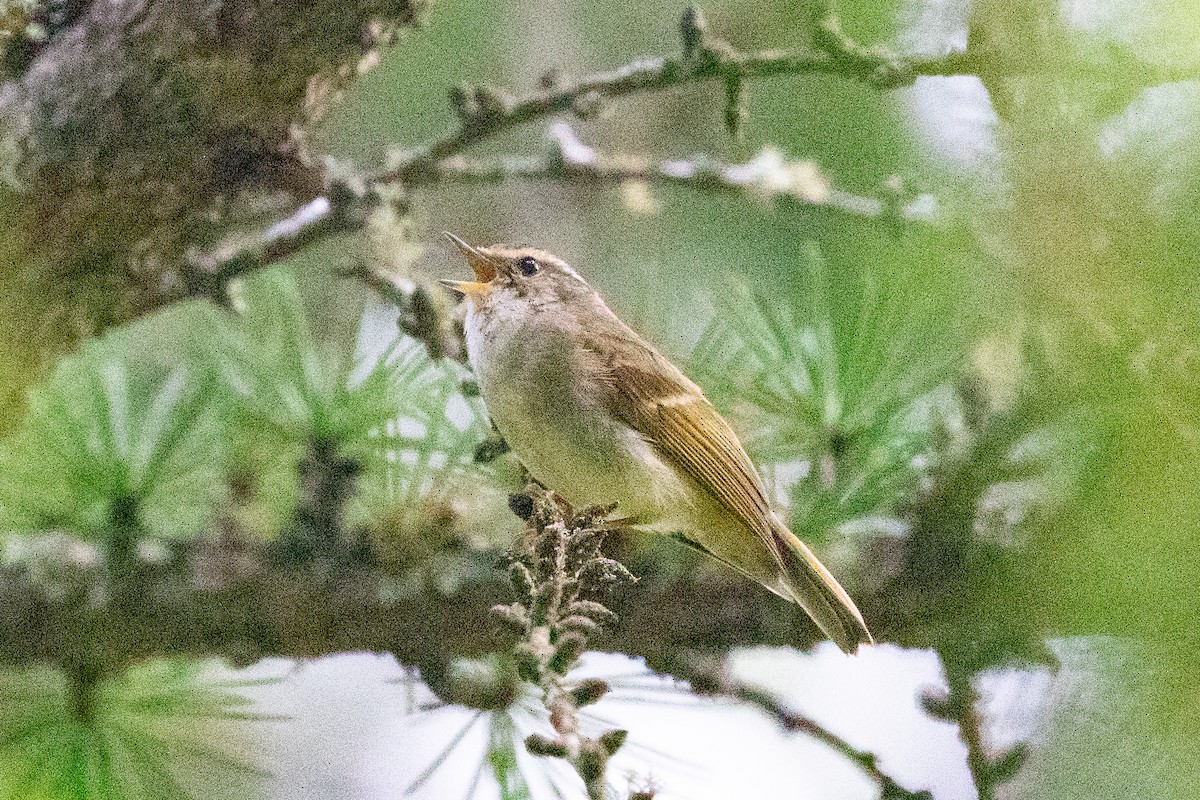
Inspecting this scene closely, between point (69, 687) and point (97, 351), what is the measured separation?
23 centimetres

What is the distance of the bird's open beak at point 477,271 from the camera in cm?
70

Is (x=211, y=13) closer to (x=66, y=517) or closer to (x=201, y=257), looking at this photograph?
(x=201, y=257)

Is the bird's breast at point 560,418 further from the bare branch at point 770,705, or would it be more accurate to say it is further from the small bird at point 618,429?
the bare branch at point 770,705

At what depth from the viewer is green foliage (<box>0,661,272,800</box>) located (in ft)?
2.38

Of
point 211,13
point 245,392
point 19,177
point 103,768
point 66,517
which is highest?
point 211,13

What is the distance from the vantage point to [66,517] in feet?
2.37

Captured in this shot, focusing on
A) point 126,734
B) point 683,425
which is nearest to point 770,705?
point 683,425

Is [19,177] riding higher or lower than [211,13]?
lower

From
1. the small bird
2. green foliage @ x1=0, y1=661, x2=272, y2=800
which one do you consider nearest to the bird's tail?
the small bird

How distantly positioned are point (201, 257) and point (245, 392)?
0.14m

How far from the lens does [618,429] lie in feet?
2.36

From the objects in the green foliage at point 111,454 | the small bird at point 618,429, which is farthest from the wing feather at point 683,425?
the green foliage at point 111,454

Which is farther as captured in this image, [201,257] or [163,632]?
[201,257]

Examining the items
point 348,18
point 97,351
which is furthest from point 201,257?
point 348,18
